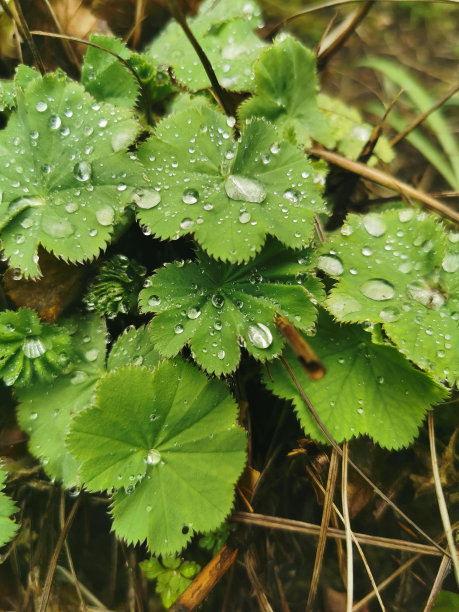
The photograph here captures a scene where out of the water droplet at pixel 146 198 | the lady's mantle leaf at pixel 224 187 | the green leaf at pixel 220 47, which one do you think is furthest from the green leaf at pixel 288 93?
the water droplet at pixel 146 198

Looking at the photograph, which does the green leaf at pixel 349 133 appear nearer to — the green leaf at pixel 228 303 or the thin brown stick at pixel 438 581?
the green leaf at pixel 228 303

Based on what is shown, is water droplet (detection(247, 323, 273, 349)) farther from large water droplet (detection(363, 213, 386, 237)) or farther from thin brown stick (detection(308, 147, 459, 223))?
thin brown stick (detection(308, 147, 459, 223))

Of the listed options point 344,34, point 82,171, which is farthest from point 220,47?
point 82,171

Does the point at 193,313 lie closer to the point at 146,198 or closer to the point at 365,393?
the point at 146,198

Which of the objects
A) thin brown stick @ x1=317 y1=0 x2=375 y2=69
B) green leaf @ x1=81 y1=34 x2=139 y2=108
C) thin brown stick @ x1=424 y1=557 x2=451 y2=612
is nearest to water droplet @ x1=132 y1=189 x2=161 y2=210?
green leaf @ x1=81 y1=34 x2=139 y2=108

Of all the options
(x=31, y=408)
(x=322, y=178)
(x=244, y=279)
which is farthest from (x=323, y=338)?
(x=31, y=408)
